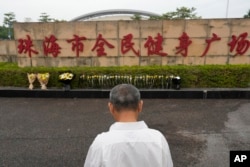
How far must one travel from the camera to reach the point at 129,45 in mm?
9570

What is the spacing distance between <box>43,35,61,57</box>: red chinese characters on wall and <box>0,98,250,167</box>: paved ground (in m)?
2.12

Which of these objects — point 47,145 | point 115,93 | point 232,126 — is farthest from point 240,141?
point 115,93

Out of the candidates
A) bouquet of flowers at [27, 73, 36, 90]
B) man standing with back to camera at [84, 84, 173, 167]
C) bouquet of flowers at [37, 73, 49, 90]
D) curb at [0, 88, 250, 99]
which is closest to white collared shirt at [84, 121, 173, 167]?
man standing with back to camera at [84, 84, 173, 167]

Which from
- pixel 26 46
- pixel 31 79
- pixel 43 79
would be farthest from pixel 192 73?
pixel 26 46

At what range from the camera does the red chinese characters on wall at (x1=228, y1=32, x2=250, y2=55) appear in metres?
9.30

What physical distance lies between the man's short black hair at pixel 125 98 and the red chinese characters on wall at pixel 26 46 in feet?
28.5

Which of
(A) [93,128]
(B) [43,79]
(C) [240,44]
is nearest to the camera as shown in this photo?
(A) [93,128]

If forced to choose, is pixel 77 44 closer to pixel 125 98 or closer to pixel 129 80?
pixel 129 80

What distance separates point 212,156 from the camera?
14.6 ft

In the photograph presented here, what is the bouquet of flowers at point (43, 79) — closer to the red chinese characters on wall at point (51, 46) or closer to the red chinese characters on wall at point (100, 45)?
the red chinese characters on wall at point (51, 46)

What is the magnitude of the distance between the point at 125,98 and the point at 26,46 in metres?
8.87

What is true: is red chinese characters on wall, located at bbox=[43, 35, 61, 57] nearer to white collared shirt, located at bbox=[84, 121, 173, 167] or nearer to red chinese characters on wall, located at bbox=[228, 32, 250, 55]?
red chinese characters on wall, located at bbox=[228, 32, 250, 55]

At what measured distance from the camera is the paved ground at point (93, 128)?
448 centimetres

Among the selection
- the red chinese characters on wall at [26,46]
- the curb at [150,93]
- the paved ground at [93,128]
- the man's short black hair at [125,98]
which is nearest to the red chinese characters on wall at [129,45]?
the red chinese characters on wall at [26,46]
